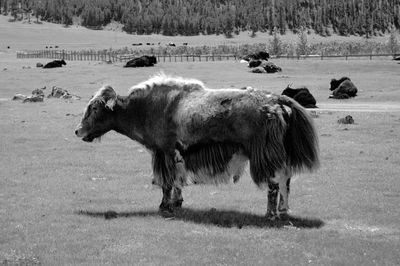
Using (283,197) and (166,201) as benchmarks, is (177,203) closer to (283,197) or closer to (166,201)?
(166,201)

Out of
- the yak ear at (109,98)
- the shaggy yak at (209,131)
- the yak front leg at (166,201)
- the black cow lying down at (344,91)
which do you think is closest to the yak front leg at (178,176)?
the shaggy yak at (209,131)

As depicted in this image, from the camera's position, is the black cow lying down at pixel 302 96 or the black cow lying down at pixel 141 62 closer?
the black cow lying down at pixel 302 96

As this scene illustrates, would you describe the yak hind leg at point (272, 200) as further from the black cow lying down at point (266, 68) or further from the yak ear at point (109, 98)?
the black cow lying down at point (266, 68)

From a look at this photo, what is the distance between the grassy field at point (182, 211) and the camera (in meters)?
9.55

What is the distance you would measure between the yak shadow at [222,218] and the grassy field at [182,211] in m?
0.02

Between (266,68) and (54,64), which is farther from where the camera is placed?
(54,64)

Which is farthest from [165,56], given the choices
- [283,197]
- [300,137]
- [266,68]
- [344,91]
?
[283,197]

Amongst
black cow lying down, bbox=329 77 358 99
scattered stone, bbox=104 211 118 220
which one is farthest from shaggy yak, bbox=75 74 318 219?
black cow lying down, bbox=329 77 358 99

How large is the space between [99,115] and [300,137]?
180 inches

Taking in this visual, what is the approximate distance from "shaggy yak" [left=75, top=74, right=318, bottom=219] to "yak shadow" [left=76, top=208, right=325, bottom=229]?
26 cm

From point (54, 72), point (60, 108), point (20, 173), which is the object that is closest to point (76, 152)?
point (20, 173)

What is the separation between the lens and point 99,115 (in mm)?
13312

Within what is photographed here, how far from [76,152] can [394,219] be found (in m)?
12.2

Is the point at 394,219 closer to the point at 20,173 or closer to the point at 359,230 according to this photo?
the point at 359,230
